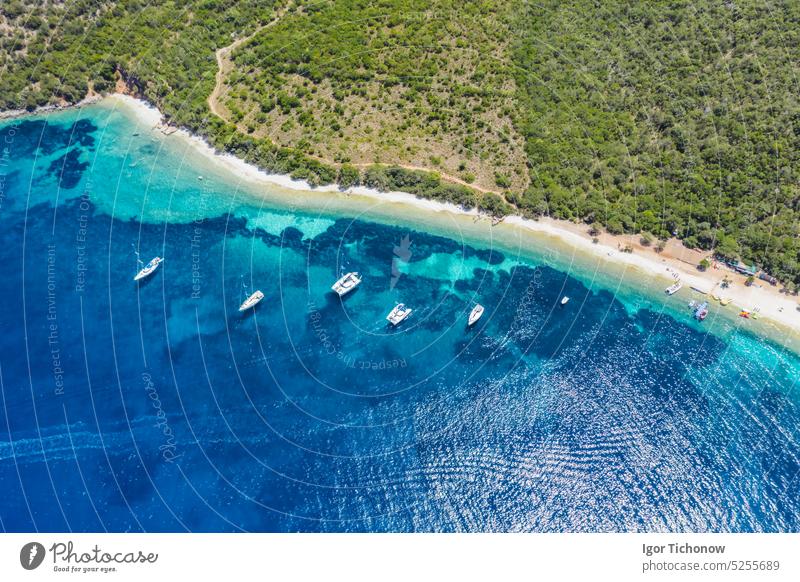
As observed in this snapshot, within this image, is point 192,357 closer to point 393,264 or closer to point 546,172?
point 393,264

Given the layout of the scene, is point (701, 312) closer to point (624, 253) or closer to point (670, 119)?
point (624, 253)

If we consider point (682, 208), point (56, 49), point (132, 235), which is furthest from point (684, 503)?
point (56, 49)

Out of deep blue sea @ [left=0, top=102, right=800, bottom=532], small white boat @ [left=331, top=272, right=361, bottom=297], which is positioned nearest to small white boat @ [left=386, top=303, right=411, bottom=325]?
deep blue sea @ [left=0, top=102, right=800, bottom=532]

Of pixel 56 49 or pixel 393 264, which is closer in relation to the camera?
pixel 393 264

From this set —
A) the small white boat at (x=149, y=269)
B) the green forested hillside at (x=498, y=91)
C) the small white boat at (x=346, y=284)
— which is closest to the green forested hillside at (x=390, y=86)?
the green forested hillside at (x=498, y=91)

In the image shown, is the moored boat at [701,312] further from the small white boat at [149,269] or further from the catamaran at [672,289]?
the small white boat at [149,269]
